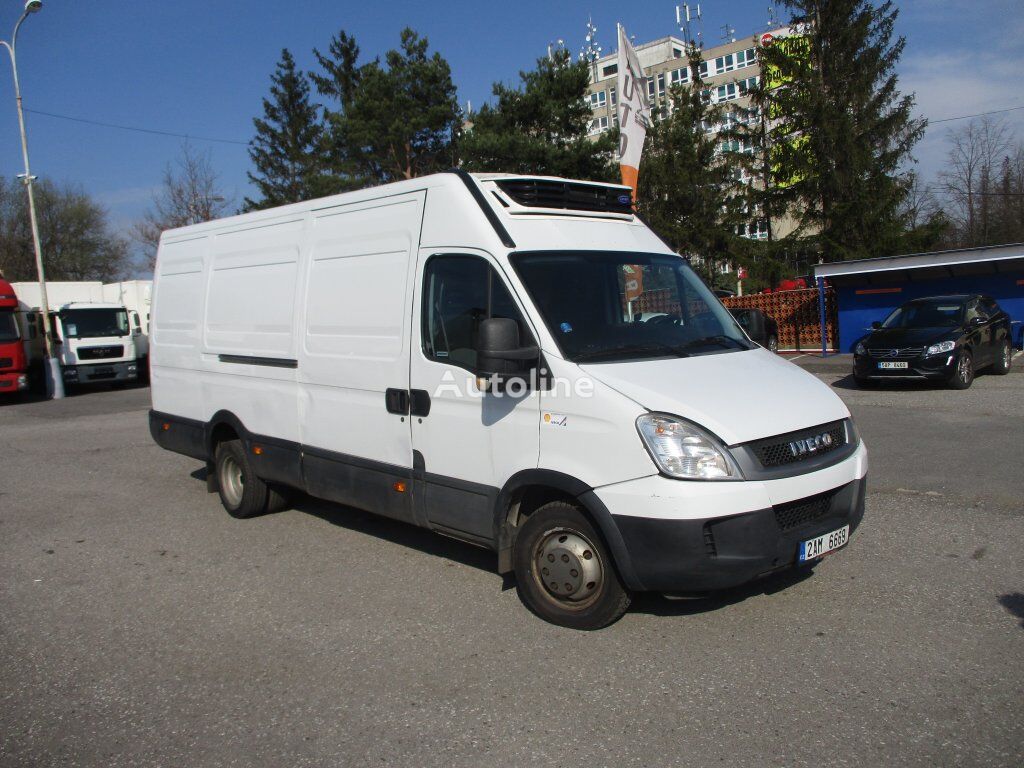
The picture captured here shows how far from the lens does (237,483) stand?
7305 millimetres

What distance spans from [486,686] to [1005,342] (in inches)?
580

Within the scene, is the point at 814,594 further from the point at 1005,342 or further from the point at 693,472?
the point at 1005,342

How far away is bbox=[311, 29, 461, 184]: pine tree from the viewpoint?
98.5ft

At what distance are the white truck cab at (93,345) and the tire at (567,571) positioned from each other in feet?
68.6

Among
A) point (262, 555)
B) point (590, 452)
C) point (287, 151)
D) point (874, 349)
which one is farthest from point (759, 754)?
point (287, 151)

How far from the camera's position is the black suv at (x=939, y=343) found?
43.8 ft

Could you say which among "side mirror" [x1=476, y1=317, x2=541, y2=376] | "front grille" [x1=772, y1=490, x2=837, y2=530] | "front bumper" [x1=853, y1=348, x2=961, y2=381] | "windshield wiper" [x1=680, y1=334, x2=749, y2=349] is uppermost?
"side mirror" [x1=476, y1=317, x2=541, y2=376]

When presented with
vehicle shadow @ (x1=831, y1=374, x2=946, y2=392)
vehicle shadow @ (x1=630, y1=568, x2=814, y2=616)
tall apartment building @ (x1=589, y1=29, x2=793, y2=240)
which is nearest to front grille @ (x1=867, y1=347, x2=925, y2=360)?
vehicle shadow @ (x1=831, y1=374, x2=946, y2=392)

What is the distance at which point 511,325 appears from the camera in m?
4.28

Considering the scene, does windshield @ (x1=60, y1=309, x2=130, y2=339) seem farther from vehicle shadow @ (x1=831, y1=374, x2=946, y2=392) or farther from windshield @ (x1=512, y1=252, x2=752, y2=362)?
windshield @ (x1=512, y1=252, x2=752, y2=362)

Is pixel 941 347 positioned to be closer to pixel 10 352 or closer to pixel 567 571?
pixel 567 571

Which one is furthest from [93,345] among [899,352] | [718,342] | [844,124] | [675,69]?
[675,69]

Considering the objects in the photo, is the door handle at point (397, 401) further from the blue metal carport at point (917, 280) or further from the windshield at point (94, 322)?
the windshield at point (94, 322)

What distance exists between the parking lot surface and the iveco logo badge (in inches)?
12.3
